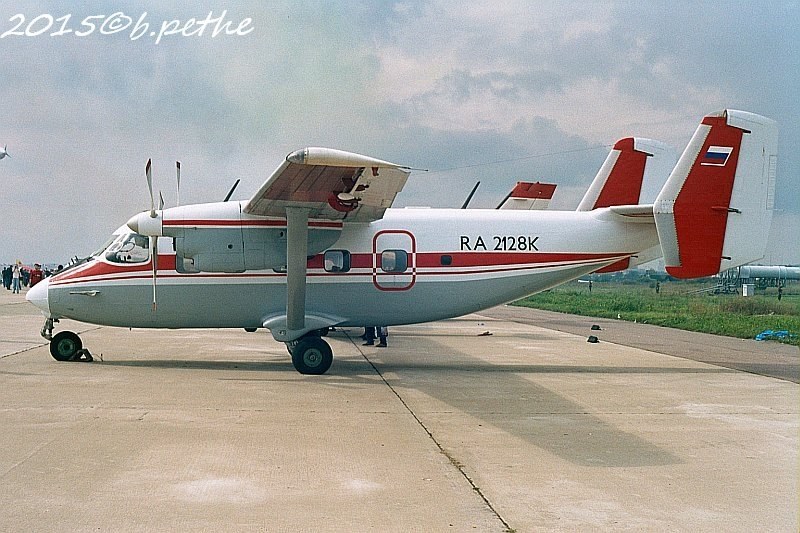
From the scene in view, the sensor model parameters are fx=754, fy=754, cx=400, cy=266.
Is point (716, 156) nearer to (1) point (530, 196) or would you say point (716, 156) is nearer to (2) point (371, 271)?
(2) point (371, 271)

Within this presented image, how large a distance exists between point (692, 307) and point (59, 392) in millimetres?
33198

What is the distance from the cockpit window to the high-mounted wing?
87.1 inches

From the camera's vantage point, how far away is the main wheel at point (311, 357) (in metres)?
13.0

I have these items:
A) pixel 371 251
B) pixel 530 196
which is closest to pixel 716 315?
pixel 530 196

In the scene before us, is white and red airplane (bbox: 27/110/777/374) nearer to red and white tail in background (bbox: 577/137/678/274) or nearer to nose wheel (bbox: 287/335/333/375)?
nose wheel (bbox: 287/335/333/375)

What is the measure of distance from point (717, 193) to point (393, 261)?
225 inches

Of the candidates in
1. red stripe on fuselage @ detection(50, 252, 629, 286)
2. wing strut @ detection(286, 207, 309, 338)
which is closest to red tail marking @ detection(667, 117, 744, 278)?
red stripe on fuselage @ detection(50, 252, 629, 286)

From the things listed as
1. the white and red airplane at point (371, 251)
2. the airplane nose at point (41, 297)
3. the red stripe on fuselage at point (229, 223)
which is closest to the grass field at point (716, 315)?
the white and red airplane at point (371, 251)

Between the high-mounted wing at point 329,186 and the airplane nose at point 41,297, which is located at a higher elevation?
the high-mounted wing at point 329,186

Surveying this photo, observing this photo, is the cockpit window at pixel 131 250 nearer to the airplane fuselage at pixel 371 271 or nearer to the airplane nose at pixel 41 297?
the airplane fuselage at pixel 371 271

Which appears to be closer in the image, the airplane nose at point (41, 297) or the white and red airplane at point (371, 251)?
the white and red airplane at point (371, 251)

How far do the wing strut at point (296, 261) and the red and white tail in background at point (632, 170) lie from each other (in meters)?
8.20

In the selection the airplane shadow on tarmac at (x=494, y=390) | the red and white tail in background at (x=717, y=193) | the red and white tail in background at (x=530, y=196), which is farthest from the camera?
the red and white tail in background at (x=530, y=196)

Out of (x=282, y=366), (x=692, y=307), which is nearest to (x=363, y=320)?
(x=282, y=366)
